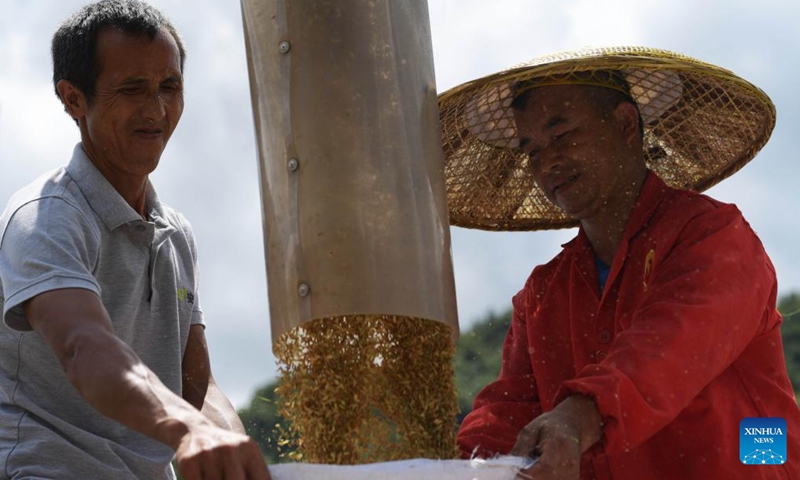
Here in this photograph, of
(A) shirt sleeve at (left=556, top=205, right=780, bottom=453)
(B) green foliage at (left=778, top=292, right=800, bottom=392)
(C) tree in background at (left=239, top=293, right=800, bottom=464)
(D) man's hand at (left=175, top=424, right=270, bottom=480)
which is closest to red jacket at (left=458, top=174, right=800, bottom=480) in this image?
(A) shirt sleeve at (left=556, top=205, right=780, bottom=453)

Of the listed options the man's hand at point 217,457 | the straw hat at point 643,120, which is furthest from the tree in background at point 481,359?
the man's hand at point 217,457

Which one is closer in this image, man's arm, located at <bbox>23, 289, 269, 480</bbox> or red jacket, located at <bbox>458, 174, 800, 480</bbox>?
man's arm, located at <bbox>23, 289, 269, 480</bbox>

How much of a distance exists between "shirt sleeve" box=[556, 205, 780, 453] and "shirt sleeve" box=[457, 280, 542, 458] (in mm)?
715

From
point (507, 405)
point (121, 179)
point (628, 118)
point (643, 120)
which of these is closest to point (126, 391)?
point (121, 179)

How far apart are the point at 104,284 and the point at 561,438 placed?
1.37 m

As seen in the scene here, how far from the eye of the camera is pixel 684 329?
3555 mm

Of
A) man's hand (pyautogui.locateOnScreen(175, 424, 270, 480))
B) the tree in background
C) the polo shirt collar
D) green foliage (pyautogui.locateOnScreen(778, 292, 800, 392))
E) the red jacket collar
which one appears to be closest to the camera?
man's hand (pyautogui.locateOnScreen(175, 424, 270, 480))

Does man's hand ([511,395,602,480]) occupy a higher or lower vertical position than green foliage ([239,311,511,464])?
lower

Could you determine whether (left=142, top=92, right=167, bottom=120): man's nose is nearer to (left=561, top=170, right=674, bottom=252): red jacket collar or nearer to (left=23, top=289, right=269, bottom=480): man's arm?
(left=23, top=289, right=269, bottom=480): man's arm

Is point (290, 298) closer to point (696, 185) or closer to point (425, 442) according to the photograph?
point (425, 442)

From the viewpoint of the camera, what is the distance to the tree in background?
961 inches

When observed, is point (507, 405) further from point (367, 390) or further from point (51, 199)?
point (51, 199)

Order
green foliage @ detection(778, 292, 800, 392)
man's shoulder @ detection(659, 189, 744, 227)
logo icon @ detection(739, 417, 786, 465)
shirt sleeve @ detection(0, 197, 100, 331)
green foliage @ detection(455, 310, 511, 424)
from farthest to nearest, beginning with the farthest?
green foliage @ detection(455, 310, 511, 424), green foliage @ detection(778, 292, 800, 392), man's shoulder @ detection(659, 189, 744, 227), logo icon @ detection(739, 417, 786, 465), shirt sleeve @ detection(0, 197, 100, 331)

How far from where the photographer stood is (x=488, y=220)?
5094 millimetres
